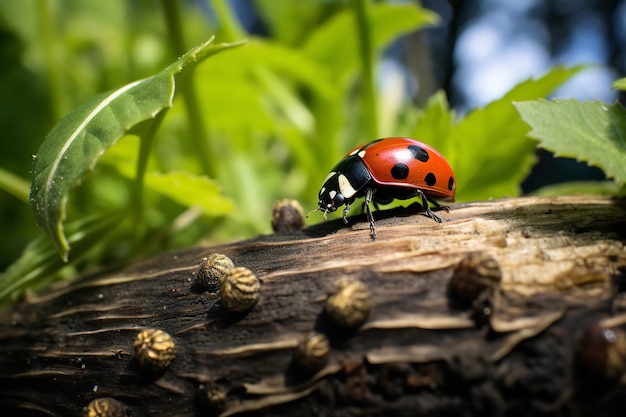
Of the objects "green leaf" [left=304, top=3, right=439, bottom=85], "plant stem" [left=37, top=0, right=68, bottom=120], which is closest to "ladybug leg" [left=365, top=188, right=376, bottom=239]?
"green leaf" [left=304, top=3, right=439, bottom=85]

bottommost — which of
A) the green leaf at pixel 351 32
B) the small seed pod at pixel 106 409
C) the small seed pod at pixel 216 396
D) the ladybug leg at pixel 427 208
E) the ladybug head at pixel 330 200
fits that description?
the small seed pod at pixel 216 396

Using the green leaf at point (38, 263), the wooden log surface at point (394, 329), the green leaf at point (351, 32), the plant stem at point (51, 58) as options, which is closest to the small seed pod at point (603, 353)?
the wooden log surface at point (394, 329)

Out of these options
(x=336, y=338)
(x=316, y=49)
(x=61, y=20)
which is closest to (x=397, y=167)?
(x=336, y=338)

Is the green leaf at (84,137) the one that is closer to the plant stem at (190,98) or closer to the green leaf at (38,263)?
the green leaf at (38,263)

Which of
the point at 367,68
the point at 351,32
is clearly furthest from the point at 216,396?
the point at 351,32

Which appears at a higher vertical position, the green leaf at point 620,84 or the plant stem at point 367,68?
the plant stem at point 367,68

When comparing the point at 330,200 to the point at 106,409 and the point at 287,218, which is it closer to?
the point at 287,218

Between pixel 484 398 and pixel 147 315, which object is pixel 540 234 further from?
pixel 147 315
